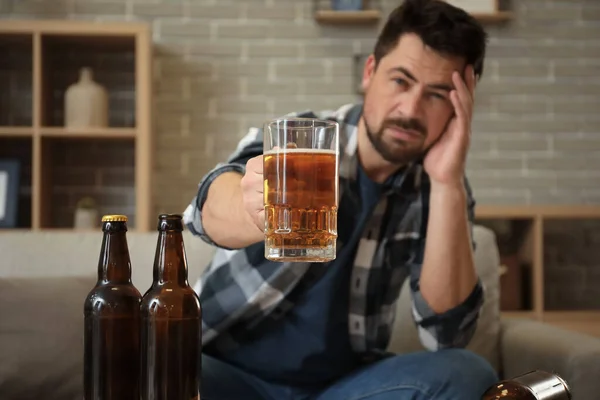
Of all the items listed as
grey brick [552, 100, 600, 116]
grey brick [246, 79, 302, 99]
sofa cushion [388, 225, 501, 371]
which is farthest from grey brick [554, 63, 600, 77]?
sofa cushion [388, 225, 501, 371]

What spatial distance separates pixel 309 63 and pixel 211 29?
0.45 meters

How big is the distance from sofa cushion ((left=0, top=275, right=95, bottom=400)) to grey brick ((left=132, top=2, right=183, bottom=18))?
5.59 ft

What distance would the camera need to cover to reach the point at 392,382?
4.55ft

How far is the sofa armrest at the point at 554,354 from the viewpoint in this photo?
5.07 ft

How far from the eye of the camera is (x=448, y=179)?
60.3 inches

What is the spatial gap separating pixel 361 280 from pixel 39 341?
73 centimetres

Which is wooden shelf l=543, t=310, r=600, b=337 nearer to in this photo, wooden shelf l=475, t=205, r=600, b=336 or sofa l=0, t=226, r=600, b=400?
wooden shelf l=475, t=205, r=600, b=336

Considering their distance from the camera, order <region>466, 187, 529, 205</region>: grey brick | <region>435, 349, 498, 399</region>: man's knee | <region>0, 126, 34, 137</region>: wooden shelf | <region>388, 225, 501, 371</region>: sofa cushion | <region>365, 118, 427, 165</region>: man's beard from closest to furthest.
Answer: <region>435, 349, 498, 399</region>: man's knee, <region>365, 118, 427, 165</region>: man's beard, <region>388, 225, 501, 371</region>: sofa cushion, <region>0, 126, 34, 137</region>: wooden shelf, <region>466, 187, 529, 205</region>: grey brick

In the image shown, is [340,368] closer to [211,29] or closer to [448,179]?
[448,179]

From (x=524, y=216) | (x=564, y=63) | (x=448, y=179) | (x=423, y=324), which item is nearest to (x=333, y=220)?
(x=448, y=179)

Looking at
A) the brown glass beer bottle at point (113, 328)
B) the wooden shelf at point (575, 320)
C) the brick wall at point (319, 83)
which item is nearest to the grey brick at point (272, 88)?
the brick wall at point (319, 83)

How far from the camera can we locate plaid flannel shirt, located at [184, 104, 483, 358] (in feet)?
5.03

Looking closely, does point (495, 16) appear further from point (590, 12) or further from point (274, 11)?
point (274, 11)

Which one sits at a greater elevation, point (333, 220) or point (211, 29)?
point (211, 29)
